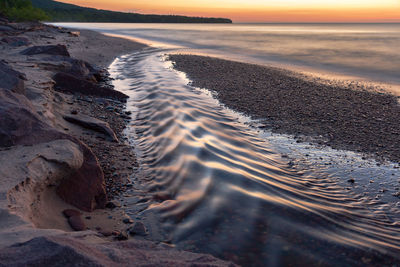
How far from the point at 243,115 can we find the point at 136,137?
3.25 meters

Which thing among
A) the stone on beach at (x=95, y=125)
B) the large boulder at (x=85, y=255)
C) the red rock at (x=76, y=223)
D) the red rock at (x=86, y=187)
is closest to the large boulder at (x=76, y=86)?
the stone on beach at (x=95, y=125)

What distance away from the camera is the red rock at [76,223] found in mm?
3412

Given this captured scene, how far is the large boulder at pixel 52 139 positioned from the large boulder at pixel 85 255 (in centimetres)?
157

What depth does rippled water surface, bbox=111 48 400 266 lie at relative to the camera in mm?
3549

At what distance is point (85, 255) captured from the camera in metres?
2.08

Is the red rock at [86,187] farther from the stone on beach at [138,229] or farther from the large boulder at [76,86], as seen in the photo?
the large boulder at [76,86]

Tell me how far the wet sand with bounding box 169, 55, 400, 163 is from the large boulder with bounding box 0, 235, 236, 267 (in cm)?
514

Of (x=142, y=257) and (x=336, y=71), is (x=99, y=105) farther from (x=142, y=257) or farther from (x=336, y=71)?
(x=336, y=71)

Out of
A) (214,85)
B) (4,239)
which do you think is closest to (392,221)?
(4,239)

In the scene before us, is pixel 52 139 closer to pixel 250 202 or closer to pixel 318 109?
pixel 250 202

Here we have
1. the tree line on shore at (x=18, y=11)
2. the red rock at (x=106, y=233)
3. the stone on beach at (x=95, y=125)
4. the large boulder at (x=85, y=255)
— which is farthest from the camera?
the tree line on shore at (x=18, y=11)

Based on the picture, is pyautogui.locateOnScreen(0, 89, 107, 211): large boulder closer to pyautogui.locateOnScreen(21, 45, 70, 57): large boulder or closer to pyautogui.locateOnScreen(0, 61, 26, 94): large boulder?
pyautogui.locateOnScreen(0, 61, 26, 94): large boulder

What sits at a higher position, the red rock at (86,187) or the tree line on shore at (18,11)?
the tree line on shore at (18,11)

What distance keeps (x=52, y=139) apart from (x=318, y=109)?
7.27 meters
